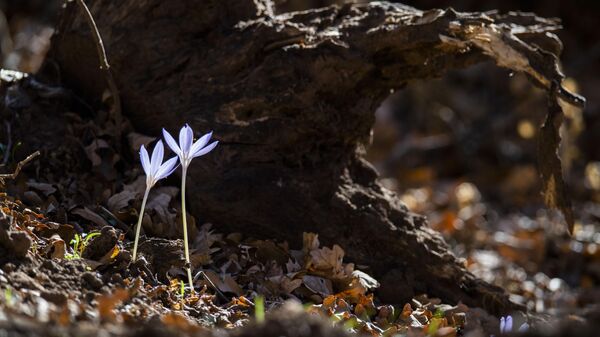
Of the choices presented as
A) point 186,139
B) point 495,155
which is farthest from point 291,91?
point 495,155

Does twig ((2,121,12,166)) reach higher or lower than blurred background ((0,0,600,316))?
higher

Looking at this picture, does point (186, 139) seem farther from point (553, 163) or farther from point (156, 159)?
point (553, 163)

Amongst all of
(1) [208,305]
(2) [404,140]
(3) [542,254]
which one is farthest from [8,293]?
(2) [404,140]

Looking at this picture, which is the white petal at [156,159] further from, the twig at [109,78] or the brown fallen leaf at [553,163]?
the brown fallen leaf at [553,163]

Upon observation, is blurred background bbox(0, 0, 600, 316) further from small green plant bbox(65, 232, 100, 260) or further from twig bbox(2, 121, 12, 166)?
small green plant bbox(65, 232, 100, 260)

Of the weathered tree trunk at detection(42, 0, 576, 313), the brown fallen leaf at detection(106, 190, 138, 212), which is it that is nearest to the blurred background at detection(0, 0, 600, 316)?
the weathered tree trunk at detection(42, 0, 576, 313)

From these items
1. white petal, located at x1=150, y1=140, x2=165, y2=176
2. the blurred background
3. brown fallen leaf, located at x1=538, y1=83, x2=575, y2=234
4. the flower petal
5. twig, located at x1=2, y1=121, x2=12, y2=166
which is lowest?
the blurred background
